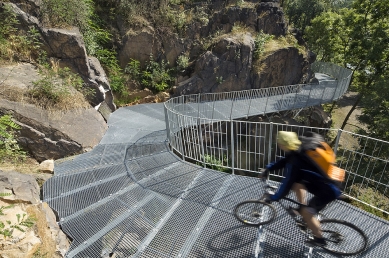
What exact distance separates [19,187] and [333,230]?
4973mm

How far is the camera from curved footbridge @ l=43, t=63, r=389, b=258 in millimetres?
3168

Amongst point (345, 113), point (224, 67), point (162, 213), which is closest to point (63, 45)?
point (162, 213)

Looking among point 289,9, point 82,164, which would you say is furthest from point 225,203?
point 289,9

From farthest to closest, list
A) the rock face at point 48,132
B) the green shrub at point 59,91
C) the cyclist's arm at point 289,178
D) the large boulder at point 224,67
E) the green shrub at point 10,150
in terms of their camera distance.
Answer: the large boulder at point 224,67
the green shrub at point 59,91
the rock face at point 48,132
the green shrub at point 10,150
the cyclist's arm at point 289,178

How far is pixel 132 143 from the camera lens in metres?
6.85

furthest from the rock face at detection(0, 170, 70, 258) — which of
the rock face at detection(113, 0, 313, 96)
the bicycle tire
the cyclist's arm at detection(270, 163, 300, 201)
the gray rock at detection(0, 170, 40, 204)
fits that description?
the rock face at detection(113, 0, 313, 96)

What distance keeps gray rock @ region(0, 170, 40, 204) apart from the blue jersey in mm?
4039

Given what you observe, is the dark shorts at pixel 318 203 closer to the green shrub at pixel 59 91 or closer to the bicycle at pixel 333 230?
the bicycle at pixel 333 230

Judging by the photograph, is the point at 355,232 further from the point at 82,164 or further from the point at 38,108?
the point at 38,108

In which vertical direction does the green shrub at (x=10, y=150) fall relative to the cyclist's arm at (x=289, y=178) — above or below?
below

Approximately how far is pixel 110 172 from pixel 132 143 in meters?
1.77

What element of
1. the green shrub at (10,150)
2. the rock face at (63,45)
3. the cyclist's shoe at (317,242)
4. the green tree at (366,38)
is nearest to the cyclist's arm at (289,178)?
the cyclist's shoe at (317,242)

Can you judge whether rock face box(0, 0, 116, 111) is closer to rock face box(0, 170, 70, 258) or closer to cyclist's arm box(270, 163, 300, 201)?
rock face box(0, 170, 70, 258)

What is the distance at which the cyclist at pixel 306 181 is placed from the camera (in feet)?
8.80
